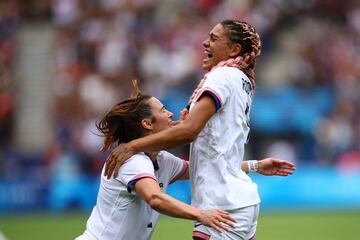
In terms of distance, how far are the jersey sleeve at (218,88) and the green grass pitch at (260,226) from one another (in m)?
6.43

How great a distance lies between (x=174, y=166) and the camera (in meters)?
6.16

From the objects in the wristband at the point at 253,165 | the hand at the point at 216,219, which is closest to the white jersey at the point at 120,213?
the hand at the point at 216,219

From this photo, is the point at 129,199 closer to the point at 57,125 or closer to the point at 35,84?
the point at 57,125

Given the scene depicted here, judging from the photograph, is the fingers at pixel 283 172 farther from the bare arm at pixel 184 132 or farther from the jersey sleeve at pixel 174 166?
the bare arm at pixel 184 132

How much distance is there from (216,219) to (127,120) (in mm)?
1041

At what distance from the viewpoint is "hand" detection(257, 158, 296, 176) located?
6.26m

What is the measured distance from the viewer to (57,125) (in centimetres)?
1803

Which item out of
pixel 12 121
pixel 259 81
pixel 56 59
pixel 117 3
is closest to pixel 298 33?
pixel 259 81

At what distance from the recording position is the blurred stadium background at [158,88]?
16125 millimetres

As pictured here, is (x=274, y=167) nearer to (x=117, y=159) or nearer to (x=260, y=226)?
(x=117, y=159)

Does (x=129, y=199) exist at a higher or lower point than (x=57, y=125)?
lower

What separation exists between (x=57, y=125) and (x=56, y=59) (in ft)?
6.50

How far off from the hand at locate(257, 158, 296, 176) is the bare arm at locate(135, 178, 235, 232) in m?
1.18

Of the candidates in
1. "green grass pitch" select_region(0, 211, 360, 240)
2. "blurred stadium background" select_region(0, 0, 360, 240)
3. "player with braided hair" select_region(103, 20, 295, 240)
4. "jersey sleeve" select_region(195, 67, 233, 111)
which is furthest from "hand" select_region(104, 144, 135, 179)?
"blurred stadium background" select_region(0, 0, 360, 240)
